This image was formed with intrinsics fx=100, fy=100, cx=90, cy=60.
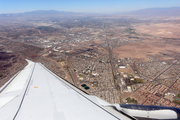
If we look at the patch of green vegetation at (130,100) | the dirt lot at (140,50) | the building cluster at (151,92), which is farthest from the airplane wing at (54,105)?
the dirt lot at (140,50)

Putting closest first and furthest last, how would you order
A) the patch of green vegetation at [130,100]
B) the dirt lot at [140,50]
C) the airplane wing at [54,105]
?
the airplane wing at [54,105] < the patch of green vegetation at [130,100] < the dirt lot at [140,50]

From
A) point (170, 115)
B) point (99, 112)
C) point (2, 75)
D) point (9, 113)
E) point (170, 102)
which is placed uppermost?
point (9, 113)

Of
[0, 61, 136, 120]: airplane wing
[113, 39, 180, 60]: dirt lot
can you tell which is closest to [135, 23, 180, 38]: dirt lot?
[113, 39, 180, 60]: dirt lot

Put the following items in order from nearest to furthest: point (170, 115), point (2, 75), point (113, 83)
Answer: point (170, 115)
point (113, 83)
point (2, 75)

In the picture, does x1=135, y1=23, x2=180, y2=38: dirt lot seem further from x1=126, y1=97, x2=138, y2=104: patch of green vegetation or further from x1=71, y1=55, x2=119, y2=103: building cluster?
x1=126, y1=97, x2=138, y2=104: patch of green vegetation

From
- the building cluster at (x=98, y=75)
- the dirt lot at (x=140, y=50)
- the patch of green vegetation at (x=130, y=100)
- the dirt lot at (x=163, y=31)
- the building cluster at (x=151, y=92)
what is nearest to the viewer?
the patch of green vegetation at (x=130, y=100)

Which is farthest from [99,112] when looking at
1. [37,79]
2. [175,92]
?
[175,92]

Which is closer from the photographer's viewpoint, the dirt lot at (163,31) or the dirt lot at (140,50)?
the dirt lot at (140,50)

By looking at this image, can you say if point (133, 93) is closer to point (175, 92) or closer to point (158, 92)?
point (158, 92)

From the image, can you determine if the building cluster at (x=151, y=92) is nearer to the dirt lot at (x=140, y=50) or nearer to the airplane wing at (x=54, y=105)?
the airplane wing at (x=54, y=105)
